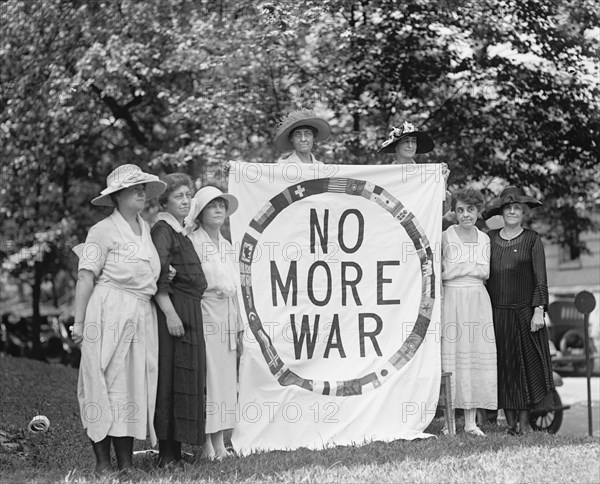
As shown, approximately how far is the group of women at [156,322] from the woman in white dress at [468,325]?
6.37 ft

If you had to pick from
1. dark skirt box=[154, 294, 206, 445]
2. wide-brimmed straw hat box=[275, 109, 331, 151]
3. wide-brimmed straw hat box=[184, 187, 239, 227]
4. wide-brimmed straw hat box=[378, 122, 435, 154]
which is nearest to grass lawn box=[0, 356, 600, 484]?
dark skirt box=[154, 294, 206, 445]

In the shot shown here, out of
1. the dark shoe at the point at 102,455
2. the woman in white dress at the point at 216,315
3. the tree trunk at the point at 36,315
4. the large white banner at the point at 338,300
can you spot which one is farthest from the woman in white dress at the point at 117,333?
the tree trunk at the point at 36,315

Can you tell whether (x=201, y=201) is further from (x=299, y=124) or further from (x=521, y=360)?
(x=521, y=360)

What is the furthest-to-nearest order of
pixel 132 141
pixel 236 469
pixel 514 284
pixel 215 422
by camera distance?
pixel 132 141, pixel 514 284, pixel 215 422, pixel 236 469

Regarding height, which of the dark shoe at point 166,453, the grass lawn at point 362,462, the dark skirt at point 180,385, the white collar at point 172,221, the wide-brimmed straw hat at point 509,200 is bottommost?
the grass lawn at point 362,462

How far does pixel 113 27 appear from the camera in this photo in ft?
45.5

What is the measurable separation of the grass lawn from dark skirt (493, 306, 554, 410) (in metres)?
0.34

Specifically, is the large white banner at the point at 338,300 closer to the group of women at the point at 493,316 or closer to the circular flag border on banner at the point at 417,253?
the circular flag border on banner at the point at 417,253

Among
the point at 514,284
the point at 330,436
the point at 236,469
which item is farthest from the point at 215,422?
the point at 514,284

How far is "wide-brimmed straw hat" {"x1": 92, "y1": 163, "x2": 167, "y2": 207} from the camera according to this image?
249 inches

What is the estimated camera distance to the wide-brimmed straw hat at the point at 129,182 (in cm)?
633

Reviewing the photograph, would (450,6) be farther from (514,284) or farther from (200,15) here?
(514,284)

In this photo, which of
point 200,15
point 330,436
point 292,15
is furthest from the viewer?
point 200,15

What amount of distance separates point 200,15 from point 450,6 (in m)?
3.79
